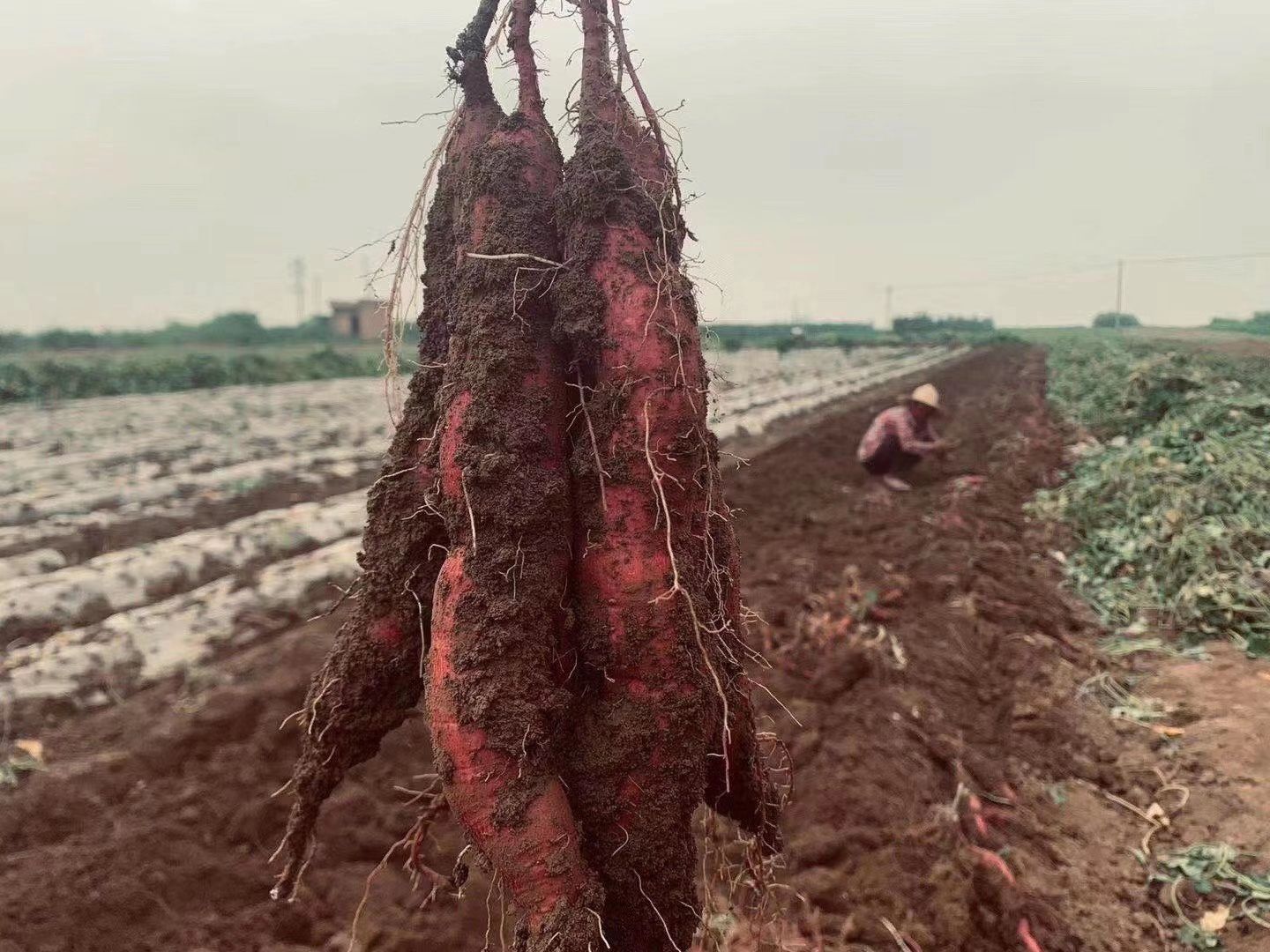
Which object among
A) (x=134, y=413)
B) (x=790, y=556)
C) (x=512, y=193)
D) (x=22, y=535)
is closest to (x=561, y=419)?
(x=512, y=193)

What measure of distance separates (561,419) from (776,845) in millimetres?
1421

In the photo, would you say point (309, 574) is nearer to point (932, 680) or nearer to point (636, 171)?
point (932, 680)

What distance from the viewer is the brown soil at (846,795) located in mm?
2875

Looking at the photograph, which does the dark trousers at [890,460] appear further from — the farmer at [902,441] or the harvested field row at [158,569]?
the harvested field row at [158,569]

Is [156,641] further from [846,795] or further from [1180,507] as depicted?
[1180,507]

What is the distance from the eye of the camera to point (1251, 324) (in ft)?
29.5

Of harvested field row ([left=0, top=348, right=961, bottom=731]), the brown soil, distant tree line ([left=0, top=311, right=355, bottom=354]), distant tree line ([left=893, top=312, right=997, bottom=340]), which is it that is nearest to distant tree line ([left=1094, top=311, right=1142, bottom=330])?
the brown soil

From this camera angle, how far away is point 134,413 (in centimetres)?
1859

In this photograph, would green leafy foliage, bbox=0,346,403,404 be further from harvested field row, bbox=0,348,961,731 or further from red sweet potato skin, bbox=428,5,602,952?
red sweet potato skin, bbox=428,5,602,952

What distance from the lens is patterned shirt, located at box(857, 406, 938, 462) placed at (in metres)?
9.25

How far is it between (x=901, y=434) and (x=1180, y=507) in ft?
11.1

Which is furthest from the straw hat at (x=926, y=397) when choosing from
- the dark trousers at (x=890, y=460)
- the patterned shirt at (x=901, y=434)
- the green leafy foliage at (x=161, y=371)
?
the green leafy foliage at (x=161, y=371)

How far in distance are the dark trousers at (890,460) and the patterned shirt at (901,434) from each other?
48 millimetres

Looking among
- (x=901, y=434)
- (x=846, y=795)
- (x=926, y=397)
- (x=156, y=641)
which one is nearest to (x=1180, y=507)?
(x=926, y=397)
